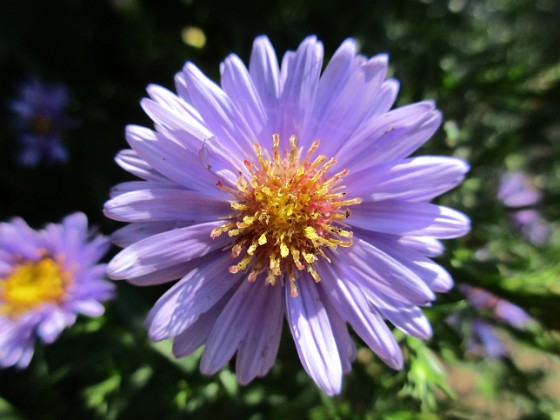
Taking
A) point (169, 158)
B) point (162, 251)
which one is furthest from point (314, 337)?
point (169, 158)

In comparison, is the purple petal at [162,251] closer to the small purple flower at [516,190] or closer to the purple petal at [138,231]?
the purple petal at [138,231]

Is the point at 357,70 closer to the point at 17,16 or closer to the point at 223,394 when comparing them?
the point at 223,394

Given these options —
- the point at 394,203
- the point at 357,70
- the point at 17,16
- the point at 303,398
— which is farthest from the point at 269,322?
the point at 17,16

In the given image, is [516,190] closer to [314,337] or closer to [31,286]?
[314,337]

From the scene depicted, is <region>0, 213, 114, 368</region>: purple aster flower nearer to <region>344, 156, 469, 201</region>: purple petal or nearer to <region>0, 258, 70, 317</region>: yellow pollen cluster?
<region>0, 258, 70, 317</region>: yellow pollen cluster

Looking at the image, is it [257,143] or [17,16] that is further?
[17,16]

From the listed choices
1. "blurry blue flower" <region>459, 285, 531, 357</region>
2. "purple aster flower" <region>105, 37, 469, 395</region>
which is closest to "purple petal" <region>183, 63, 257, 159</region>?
"purple aster flower" <region>105, 37, 469, 395</region>
